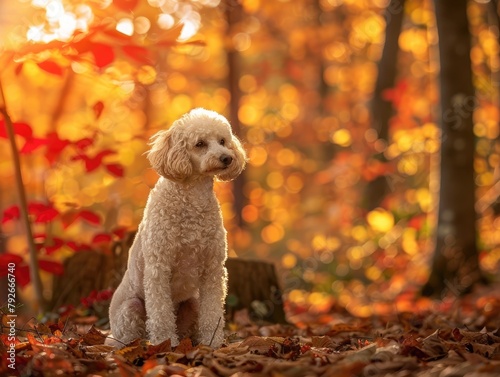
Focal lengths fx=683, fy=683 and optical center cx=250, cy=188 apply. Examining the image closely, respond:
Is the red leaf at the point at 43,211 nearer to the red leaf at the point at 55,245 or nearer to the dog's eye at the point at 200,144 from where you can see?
the red leaf at the point at 55,245

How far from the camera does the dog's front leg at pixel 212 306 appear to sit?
13.2 feet

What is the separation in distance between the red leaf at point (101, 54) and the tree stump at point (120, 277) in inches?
65.5

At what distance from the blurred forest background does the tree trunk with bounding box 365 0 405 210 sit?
3cm

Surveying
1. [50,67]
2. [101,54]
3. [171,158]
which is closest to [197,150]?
[171,158]

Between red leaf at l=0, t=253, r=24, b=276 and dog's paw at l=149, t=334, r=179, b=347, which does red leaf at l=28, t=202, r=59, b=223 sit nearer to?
red leaf at l=0, t=253, r=24, b=276

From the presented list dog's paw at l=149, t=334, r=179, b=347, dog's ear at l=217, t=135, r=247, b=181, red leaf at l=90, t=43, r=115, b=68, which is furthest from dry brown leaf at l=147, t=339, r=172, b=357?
red leaf at l=90, t=43, r=115, b=68

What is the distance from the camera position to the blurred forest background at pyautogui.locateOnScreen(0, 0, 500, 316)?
5.68m

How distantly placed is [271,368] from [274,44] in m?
14.8

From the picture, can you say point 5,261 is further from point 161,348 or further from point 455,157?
point 455,157

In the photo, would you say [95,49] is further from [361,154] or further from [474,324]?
[361,154]

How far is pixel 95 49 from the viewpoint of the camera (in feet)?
15.9

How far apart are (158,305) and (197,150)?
3.04ft

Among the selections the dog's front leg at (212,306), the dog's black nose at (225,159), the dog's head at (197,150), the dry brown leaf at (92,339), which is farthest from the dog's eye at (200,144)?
the dry brown leaf at (92,339)

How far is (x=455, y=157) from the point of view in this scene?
752cm
